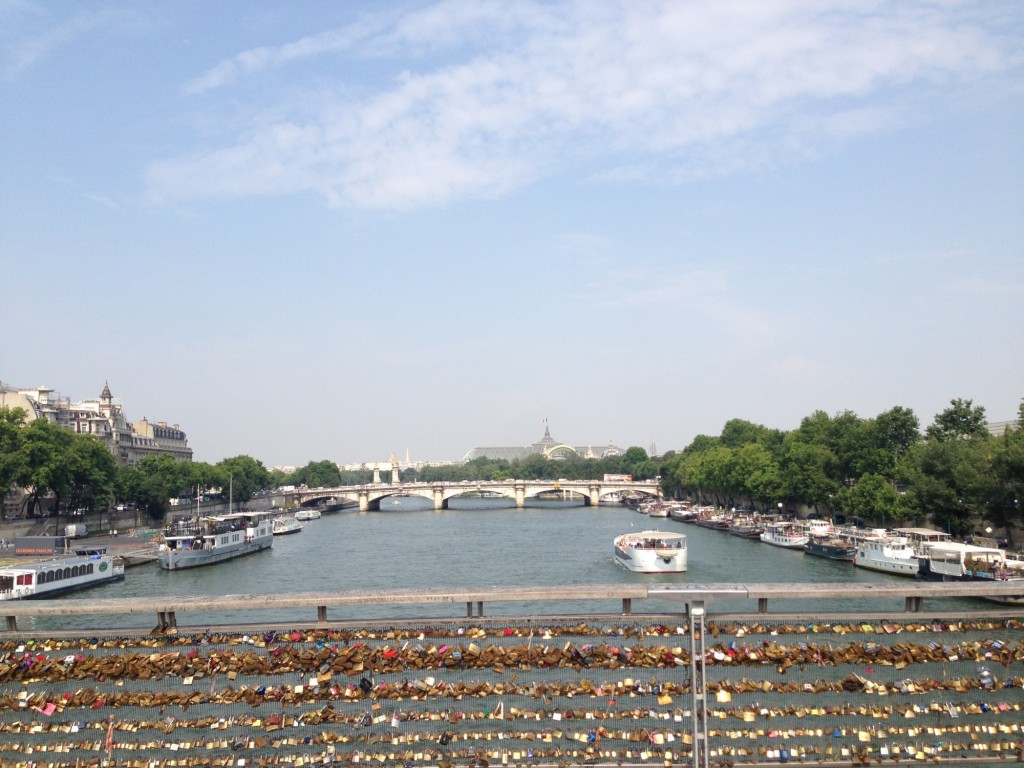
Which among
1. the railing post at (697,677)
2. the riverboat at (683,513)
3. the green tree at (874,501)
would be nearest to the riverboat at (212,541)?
the green tree at (874,501)

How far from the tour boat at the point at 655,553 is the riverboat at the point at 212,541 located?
70.1 ft

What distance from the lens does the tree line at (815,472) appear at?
1495 inches

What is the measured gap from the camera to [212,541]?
4506cm

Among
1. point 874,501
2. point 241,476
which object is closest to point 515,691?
point 874,501

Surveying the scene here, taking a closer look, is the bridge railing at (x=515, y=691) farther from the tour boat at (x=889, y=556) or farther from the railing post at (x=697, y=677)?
the tour boat at (x=889, y=556)

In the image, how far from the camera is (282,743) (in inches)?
239

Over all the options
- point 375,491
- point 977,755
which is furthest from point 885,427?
point 375,491

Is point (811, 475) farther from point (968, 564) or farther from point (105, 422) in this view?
point (105, 422)

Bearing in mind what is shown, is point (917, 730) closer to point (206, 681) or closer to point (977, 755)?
Answer: point (977, 755)

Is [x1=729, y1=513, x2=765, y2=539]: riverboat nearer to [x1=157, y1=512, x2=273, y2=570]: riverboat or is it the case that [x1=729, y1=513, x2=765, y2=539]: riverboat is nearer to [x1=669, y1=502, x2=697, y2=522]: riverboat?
[x1=669, y1=502, x2=697, y2=522]: riverboat

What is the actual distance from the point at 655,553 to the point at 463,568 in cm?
870

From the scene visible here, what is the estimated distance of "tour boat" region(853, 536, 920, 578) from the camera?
33906mm

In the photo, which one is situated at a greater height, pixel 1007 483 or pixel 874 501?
pixel 1007 483

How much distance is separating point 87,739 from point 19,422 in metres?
55.2
